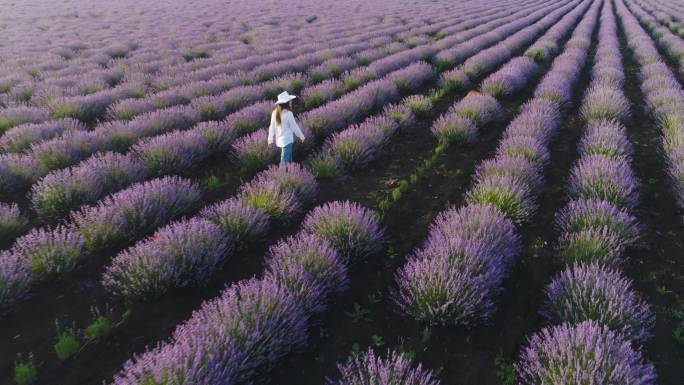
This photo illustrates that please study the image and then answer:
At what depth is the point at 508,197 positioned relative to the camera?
4.12 meters

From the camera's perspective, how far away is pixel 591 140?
18.5ft

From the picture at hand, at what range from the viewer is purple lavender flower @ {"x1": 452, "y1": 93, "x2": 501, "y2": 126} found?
682 centimetres

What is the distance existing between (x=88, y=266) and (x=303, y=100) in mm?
5619

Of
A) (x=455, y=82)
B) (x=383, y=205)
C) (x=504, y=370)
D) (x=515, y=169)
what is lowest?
(x=504, y=370)

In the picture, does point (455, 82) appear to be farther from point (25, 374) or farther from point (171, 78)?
point (25, 374)

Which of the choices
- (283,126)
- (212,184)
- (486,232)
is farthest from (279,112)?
(486,232)

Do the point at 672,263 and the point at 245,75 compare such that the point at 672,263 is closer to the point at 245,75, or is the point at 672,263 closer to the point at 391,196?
the point at 391,196

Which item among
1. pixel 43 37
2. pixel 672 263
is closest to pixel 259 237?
pixel 672 263

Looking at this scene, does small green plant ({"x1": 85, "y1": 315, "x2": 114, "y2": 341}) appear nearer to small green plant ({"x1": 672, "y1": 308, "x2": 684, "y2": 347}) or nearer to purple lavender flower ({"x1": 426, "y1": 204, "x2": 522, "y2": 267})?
purple lavender flower ({"x1": 426, "y1": 204, "x2": 522, "y2": 267})

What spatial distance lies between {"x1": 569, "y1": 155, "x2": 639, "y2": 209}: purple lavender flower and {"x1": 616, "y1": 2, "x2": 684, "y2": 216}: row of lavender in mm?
636

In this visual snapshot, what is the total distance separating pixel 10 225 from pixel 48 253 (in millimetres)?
922

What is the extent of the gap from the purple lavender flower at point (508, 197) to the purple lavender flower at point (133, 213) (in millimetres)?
3199

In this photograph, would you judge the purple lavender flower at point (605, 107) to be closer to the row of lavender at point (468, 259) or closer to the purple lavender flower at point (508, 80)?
the purple lavender flower at point (508, 80)

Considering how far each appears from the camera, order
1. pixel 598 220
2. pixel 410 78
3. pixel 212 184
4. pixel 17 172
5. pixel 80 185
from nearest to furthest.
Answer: pixel 598 220 < pixel 80 185 < pixel 17 172 < pixel 212 184 < pixel 410 78
